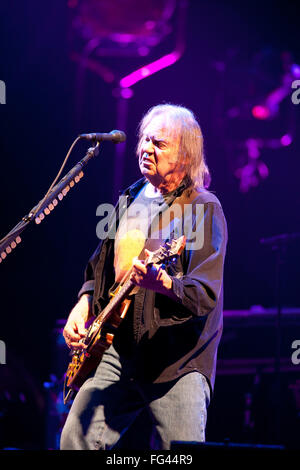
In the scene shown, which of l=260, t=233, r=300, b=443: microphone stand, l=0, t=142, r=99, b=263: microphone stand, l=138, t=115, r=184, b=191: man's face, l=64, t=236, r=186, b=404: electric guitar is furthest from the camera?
l=260, t=233, r=300, b=443: microphone stand

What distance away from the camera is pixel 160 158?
10.7 ft

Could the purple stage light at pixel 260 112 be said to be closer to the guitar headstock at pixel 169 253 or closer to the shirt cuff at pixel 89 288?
the shirt cuff at pixel 89 288

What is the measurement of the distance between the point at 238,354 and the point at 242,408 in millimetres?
437

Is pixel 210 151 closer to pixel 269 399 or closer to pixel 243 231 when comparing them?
pixel 243 231

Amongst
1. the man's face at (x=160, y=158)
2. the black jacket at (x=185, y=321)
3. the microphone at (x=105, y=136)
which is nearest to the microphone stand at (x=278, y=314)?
the man's face at (x=160, y=158)

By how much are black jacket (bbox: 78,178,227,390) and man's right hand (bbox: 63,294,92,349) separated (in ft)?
0.64

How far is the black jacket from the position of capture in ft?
9.04

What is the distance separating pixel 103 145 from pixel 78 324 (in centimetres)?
308

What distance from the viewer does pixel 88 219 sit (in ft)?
19.6

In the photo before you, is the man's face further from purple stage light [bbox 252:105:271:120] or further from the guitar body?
purple stage light [bbox 252:105:271:120]

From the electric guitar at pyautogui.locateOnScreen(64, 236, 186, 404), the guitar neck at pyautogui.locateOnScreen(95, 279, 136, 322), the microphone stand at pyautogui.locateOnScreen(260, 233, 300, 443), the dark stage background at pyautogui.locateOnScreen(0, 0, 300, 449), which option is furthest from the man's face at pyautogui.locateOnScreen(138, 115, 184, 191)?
the dark stage background at pyautogui.locateOnScreen(0, 0, 300, 449)

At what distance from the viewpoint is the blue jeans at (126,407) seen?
2.79 metres
